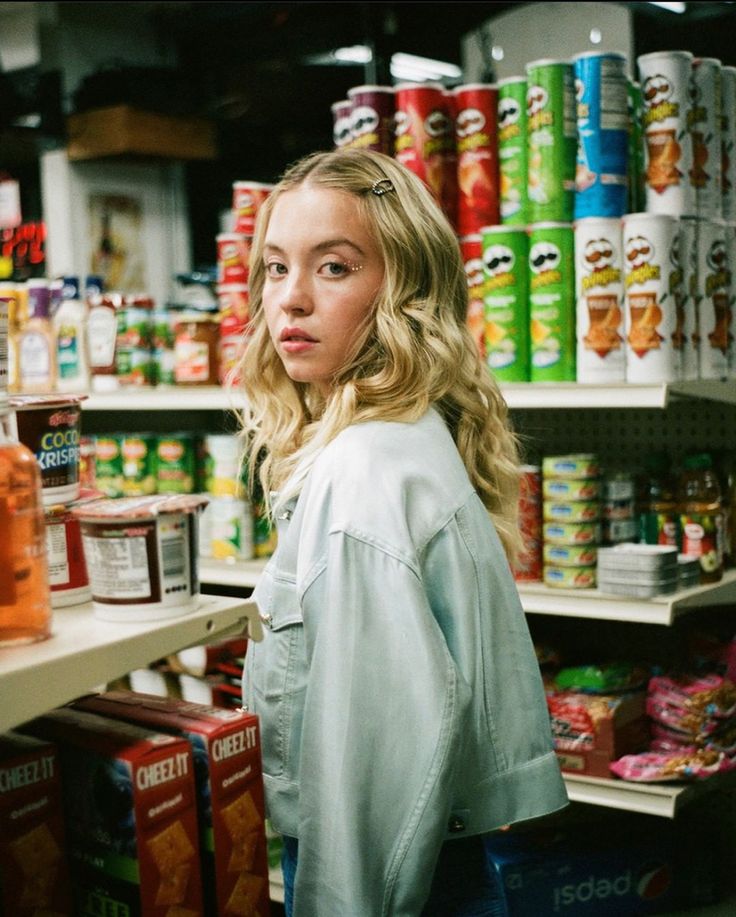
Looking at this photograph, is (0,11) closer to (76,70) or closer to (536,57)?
(76,70)

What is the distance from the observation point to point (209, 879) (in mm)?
1118

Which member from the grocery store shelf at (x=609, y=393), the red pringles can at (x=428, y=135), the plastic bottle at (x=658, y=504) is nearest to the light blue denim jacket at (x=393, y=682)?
the grocery store shelf at (x=609, y=393)

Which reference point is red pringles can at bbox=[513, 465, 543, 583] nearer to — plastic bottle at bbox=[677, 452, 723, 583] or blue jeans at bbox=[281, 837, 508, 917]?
plastic bottle at bbox=[677, 452, 723, 583]

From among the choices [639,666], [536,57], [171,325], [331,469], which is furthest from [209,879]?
[536,57]

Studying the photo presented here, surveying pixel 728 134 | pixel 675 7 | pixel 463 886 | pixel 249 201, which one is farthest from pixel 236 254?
pixel 675 7

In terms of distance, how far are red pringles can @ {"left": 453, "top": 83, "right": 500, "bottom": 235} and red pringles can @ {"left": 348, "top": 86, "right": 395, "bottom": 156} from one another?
0.58ft

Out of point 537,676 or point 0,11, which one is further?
point 0,11

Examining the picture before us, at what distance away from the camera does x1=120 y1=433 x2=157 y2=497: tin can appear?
304cm

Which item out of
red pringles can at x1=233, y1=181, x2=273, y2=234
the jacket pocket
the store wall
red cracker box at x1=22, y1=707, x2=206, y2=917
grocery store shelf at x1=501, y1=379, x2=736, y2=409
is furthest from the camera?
the store wall

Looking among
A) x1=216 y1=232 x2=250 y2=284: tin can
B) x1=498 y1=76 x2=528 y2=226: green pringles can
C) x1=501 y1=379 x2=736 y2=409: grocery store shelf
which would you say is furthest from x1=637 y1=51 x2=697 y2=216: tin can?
x1=216 y1=232 x2=250 y2=284: tin can

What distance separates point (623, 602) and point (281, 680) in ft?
3.66

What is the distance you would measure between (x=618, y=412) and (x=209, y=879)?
2.12 m

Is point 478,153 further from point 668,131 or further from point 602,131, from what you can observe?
point 668,131

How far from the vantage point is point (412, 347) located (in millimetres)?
1514
